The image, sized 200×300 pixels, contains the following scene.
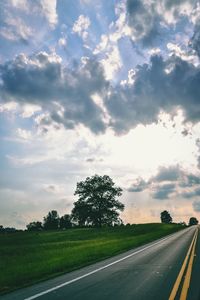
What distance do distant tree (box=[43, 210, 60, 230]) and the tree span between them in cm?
6320

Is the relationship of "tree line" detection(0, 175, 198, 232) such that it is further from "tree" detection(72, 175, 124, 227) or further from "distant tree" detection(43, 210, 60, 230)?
"distant tree" detection(43, 210, 60, 230)

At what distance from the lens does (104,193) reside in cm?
10525

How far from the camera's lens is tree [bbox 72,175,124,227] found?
4008 inches

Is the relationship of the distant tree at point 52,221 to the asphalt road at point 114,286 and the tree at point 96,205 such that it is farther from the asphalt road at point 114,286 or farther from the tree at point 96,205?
the asphalt road at point 114,286

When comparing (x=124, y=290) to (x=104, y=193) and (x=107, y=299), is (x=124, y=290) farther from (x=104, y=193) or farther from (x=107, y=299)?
(x=104, y=193)

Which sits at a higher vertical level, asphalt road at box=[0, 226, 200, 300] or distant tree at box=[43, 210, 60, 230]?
distant tree at box=[43, 210, 60, 230]

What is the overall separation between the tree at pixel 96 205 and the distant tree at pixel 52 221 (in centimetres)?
6320

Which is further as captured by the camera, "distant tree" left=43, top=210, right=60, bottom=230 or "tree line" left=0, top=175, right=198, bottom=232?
"distant tree" left=43, top=210, right=60, bottom=230

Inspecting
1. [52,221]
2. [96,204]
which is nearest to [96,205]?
[96,204]

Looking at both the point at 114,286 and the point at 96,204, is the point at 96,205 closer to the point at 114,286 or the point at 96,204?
the point at 96,204

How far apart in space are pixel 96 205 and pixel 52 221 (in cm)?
7655

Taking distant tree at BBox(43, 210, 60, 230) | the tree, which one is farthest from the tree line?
distant tree at BBox(43, 210, 60, 230)

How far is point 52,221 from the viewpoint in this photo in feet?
571

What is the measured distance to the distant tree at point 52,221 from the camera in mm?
167000
